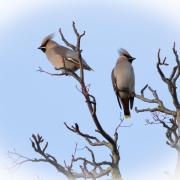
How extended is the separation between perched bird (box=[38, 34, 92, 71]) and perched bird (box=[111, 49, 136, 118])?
1.58 feet

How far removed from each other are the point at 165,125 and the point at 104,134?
1.23 metres

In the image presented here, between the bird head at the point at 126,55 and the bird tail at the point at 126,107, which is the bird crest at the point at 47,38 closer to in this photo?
the bird head at the point at 126,55

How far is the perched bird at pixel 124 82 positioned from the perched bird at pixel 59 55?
480 mm

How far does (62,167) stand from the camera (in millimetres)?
5656

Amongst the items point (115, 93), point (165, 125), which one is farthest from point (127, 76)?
point (165, 125)

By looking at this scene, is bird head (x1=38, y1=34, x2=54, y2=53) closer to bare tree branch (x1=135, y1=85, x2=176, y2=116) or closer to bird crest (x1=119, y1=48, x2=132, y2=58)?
bird crest (x1=119, y1=48, x2=132, y2=58)

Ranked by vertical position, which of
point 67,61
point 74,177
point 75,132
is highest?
point 67,61

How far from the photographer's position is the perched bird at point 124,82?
321 inches

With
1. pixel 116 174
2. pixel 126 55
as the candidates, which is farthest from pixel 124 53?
pixel 116 174

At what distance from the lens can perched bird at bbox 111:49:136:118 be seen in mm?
8148

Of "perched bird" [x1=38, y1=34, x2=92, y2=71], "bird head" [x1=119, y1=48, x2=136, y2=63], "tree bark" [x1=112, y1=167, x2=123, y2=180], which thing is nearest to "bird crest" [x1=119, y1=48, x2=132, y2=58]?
"bird head" [x1=119, y1=48, x2=136, y2=63]

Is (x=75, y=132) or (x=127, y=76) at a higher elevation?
(x=127, y=76)

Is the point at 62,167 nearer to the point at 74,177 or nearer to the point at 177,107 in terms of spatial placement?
the point at 74,177

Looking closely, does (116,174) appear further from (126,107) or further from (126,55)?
(126,55)
